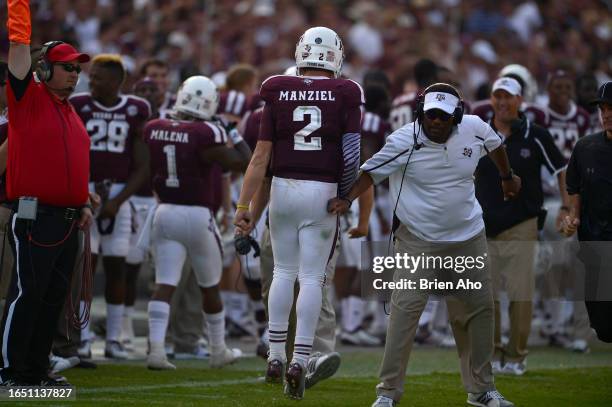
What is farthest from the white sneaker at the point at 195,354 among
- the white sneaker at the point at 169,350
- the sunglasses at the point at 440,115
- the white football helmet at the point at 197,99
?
the sunglasses at the point at 440,115

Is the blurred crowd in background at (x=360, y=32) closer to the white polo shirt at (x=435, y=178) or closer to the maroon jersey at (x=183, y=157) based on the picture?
the maroon jersey at (x=183, y=157)

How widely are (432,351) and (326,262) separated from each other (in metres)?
4.18

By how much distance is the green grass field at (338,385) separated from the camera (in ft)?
28.9

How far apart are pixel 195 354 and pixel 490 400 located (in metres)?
3.89

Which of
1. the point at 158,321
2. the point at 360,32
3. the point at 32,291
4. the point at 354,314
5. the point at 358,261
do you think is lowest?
the point at 354,314

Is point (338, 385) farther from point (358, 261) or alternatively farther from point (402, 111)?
point (402, 111)

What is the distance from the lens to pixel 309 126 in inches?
343

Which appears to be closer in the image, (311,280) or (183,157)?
(311,280)

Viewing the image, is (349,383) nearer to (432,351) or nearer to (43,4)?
(432,351)

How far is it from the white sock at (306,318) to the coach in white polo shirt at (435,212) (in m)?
0.47

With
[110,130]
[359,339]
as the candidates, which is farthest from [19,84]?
[359,339]

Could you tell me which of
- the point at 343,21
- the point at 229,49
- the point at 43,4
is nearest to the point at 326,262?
the point at 43,4

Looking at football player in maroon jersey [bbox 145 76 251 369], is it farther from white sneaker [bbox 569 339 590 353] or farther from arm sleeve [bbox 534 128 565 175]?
white sneaker [bbox 569 339 590 353]

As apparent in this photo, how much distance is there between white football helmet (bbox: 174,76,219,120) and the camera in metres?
10.7
